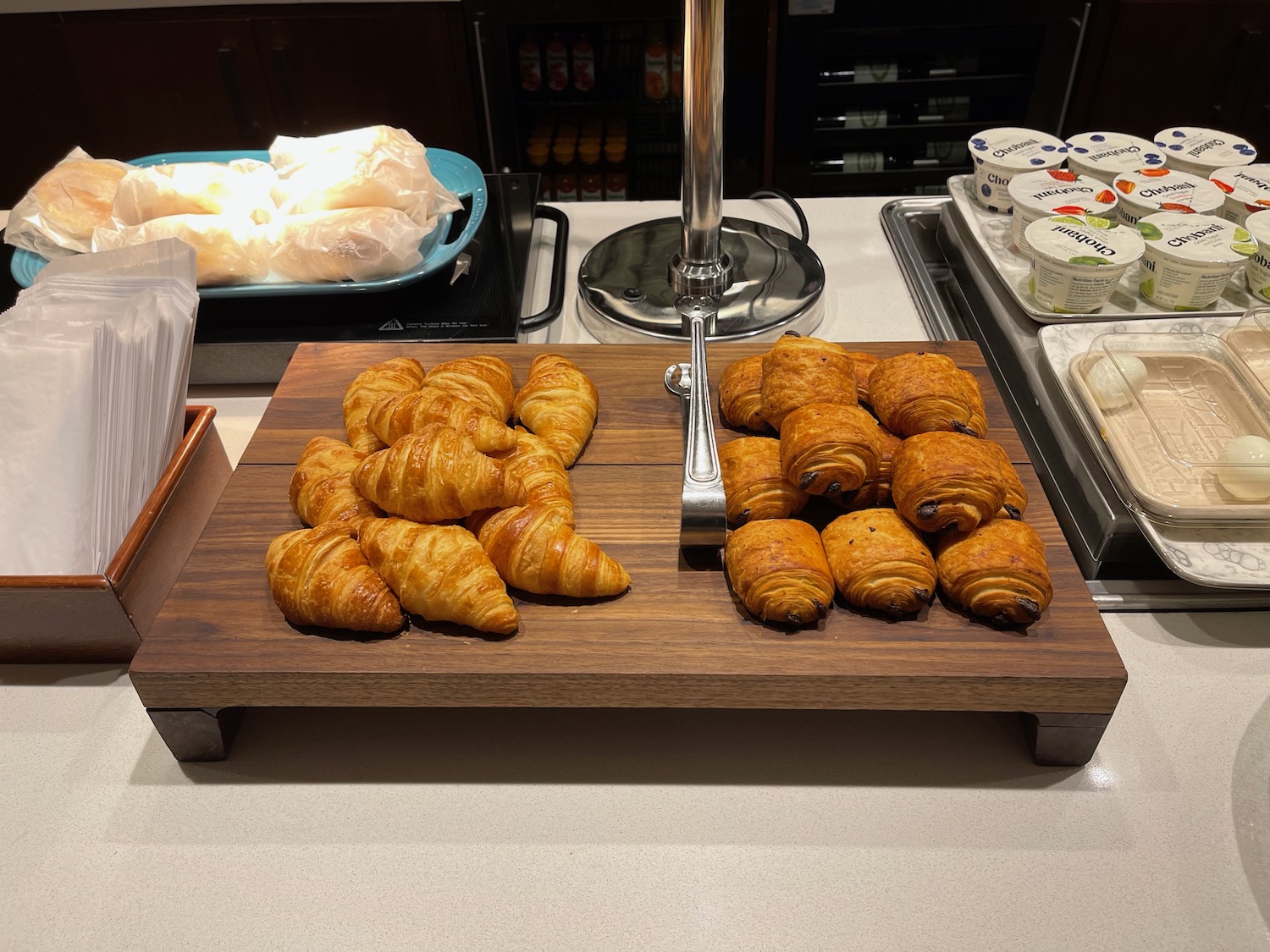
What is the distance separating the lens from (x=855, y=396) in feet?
2.74

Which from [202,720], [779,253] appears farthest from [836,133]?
[202,720]

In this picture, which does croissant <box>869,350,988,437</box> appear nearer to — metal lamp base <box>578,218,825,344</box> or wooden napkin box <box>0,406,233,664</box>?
metal lamp base <box>578,218,825,344</box>

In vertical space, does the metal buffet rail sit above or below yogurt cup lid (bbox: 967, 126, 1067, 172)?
below

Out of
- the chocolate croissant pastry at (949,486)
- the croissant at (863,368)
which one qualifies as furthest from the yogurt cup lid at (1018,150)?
the chocolate croissant pastry at (949,486)

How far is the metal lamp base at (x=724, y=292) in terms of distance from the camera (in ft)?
3.74

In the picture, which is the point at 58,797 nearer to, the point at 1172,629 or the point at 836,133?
the point at 1172,629

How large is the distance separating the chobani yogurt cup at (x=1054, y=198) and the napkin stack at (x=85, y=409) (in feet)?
3.29

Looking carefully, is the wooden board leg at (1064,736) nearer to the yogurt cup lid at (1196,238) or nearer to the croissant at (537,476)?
the croissant at (537,476)

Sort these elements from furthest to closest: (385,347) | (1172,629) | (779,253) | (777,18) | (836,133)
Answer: (836,133)
(777,18)
(779,253)
(385,347)
(1172,629)

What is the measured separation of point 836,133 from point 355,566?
2.18 metres

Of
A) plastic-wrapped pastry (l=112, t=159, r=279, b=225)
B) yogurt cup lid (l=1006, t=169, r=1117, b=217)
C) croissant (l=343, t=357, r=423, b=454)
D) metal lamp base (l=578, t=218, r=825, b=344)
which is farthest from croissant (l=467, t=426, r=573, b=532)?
yogurt cup lid (l=1006, t=169, r=1117, b=217)

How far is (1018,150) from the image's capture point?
4.25 feet

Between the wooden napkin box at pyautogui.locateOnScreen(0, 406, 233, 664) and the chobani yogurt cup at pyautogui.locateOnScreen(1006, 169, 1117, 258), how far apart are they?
1.01m

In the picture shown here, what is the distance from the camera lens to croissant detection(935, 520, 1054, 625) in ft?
2.22
